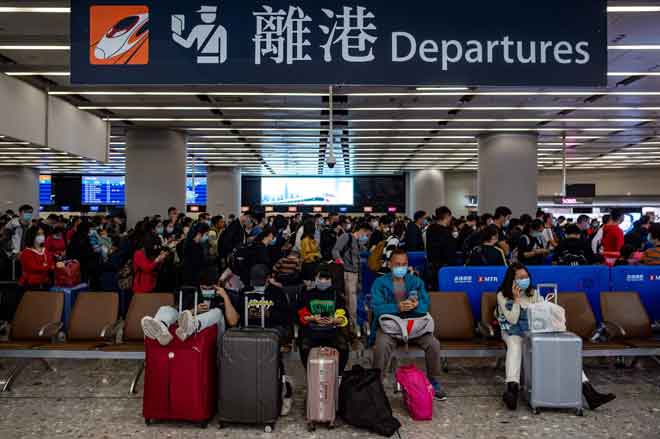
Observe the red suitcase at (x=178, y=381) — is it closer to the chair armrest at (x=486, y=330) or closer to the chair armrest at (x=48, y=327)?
the chair armrest at (x=48, y=327)

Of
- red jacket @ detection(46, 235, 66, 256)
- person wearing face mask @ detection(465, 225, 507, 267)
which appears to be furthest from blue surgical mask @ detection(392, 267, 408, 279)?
red jacket @ detection(46, 235, 66, 256)

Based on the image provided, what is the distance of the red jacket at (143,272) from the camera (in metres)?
7.37

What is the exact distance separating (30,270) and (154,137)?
371 inches

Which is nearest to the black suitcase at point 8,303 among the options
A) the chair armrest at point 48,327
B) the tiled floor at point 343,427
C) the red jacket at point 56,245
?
the tiled floor at point 343,427

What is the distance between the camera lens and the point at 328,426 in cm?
455

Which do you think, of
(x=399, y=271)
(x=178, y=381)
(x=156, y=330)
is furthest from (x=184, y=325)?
(x=399, y=271)

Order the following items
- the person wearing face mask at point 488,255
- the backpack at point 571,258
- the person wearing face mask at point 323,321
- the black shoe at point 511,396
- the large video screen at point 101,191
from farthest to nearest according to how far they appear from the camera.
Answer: the large video screen at point 101,191 < the backpack at point 571,258 < the person wearing face mask at point 488,255 < the person wearing face mask at point 323,321 < the black shoe at point 511,396

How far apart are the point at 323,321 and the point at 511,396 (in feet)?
6.04

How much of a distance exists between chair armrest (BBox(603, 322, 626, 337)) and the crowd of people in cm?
98

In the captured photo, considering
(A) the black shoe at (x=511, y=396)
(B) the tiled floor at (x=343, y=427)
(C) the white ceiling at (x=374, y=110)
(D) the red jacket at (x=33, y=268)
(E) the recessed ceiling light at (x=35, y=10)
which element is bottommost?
(B) the tiled floor at (x=343, y=427)

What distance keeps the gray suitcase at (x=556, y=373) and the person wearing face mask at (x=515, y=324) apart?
19cm

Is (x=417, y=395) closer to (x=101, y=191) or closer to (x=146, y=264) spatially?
(x=146, y=264)

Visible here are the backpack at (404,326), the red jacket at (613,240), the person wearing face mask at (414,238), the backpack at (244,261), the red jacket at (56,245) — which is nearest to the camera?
the backpack at (404,326)

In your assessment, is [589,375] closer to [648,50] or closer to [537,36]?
[537,36]
